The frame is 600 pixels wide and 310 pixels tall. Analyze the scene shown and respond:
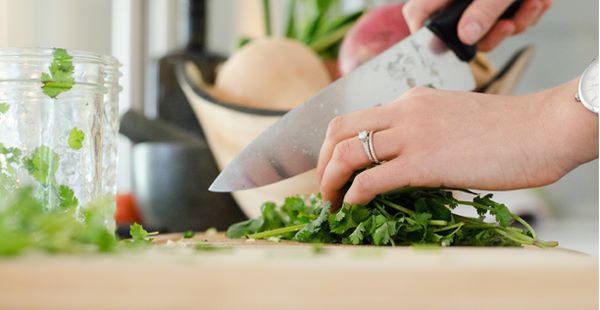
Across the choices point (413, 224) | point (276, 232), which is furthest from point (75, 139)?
point (413, 224)

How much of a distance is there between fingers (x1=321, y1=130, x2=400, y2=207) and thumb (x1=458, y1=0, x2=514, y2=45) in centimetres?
33

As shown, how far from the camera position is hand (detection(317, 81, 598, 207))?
32.5 inches

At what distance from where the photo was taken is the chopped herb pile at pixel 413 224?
821 millimetres

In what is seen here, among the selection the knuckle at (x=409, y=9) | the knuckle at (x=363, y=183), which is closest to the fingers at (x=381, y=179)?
the knuckle at (x=363, y=183)

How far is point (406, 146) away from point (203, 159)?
2.43 feet

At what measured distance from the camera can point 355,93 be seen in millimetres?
1073

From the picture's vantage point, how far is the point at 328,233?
0.88 meters

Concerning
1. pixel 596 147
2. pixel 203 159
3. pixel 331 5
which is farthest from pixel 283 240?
pixel 331 5

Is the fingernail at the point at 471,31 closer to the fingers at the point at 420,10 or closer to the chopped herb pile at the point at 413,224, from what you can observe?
the fingers at the point at 420,10

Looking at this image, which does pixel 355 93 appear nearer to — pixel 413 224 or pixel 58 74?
pixel 413 224

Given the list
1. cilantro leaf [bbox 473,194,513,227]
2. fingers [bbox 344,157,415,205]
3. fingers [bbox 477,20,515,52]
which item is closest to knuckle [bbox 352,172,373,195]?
fingers [bbox 344,157,415,205]

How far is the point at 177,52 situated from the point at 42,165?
1273 millimetres

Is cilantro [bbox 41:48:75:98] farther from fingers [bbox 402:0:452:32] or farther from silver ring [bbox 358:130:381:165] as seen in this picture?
fingers [bbox 402:0:452:32]

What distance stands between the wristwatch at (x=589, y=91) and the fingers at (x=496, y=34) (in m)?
0.43
